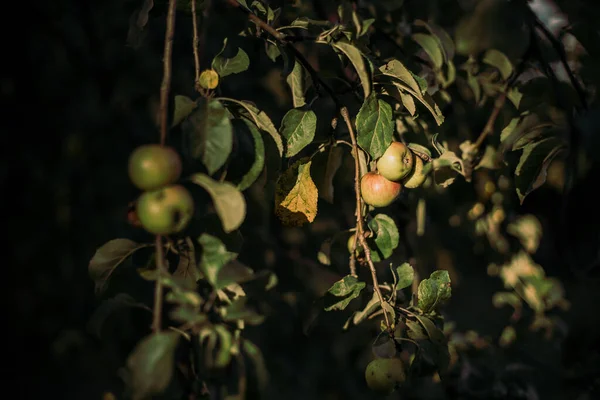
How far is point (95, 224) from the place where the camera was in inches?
104

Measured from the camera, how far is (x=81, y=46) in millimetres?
2447

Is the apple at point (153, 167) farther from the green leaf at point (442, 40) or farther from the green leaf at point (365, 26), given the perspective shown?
the green leaf at point (442, 40)

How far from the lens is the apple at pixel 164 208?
2.06ft

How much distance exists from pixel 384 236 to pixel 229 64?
0.38 meters

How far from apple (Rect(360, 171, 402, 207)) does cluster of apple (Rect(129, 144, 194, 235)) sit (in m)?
0.35

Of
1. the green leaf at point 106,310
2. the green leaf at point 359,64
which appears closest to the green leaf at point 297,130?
the green leaf at point 359,64

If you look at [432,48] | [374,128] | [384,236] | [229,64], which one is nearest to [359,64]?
[374,128]

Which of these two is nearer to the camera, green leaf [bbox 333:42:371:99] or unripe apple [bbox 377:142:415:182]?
green leaf [bbox 333:42:371:99]

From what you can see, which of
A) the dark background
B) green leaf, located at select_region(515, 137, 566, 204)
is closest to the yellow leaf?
green leaf, located at select_region(515, 137, 566, 204)

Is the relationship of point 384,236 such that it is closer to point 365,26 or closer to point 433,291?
point 433,291

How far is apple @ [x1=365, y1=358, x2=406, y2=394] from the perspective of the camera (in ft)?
2.64

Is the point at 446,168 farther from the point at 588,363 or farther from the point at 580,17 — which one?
the point at 588,363

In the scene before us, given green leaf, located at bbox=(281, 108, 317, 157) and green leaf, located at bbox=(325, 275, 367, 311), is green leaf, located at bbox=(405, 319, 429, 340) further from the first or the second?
green leaf, located at bbox=(281, 108, 317, 157)

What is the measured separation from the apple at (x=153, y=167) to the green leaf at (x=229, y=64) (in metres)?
0.23
